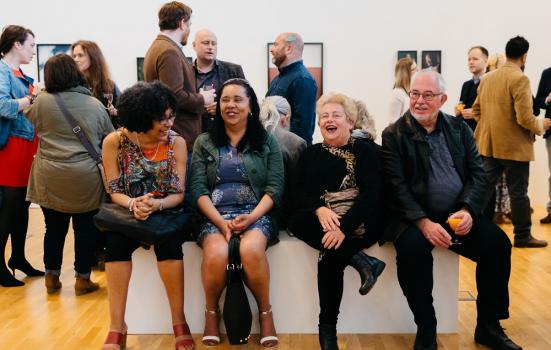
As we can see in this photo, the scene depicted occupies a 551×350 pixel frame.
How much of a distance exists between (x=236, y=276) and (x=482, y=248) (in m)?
1.30

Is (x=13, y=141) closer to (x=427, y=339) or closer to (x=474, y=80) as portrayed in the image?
(x=427, y=339)

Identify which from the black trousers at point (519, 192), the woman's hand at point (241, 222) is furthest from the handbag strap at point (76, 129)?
the black trousers at point (519, 192)

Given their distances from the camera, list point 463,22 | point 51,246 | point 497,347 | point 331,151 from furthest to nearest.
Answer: point 463,22 → point 51,246 → point 331,151 → point 497,347

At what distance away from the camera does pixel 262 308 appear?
137 inches

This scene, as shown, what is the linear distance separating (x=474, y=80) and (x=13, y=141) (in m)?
4.51

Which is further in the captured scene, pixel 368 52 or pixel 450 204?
pixel 368 52

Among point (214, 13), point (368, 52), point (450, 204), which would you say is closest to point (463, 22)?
point (368, 52)

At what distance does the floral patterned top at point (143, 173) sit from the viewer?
351 centimetres

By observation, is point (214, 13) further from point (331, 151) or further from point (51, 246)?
point (331, 151)

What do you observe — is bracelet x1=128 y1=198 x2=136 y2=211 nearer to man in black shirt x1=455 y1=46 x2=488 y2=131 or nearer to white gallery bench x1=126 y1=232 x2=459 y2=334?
white gallery bench x1=126 y1=232 x2=459 y2=334

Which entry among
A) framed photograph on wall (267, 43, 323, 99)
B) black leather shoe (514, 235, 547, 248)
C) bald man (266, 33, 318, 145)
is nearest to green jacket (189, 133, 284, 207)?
bald man (266, 33, 318, 145)

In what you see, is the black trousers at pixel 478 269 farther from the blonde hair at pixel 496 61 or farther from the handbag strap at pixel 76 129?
the blonde hair at pixel 496 61

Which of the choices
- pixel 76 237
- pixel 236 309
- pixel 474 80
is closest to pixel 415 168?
pixel 236 309

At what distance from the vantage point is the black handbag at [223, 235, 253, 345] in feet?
10.9
